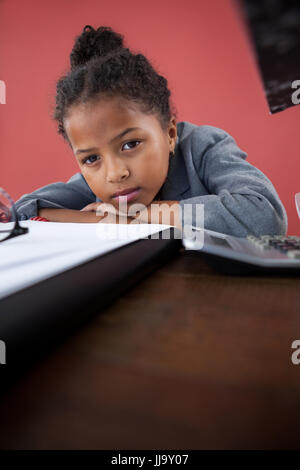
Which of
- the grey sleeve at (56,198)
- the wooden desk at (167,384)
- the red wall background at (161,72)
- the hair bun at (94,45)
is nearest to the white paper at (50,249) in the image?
the wooden desk at (167,384)

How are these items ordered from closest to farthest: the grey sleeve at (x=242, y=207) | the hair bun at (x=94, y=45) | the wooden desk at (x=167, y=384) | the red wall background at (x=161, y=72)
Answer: the wooden desk at (x=167, y=384) < the grey sleeve at (x=242, y=207) < the hair bun at (x=94, y=45) < the red wall background at (x=161, y=72)

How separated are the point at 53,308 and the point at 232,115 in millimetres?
1117

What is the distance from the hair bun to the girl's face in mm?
162

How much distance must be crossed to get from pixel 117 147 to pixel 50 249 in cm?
32

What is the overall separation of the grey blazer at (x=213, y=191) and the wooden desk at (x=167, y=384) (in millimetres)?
237

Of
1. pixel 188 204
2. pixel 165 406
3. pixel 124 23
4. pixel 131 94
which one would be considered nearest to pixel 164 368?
pixel 165 406

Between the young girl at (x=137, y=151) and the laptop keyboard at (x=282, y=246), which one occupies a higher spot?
the young girl at (x=137, y=151)

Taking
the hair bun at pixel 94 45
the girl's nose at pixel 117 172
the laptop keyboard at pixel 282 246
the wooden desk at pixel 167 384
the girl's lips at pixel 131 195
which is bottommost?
the wooden desk at pixel 167 384

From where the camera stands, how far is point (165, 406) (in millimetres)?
75

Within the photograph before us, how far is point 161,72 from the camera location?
962 mm

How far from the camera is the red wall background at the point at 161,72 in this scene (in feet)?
3.39

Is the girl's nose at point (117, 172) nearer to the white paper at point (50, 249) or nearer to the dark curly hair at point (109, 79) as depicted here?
the dark curly hair at point (109, 79)

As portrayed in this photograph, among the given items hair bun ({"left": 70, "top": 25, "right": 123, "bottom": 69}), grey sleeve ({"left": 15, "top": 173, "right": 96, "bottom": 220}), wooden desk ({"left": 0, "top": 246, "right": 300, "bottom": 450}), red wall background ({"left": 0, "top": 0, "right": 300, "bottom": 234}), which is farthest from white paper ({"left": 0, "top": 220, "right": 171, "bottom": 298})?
red wall background ({"left": 0, "top": 0, "right": 300, "bottom": 234})

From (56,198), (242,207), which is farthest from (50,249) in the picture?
(56,198)
